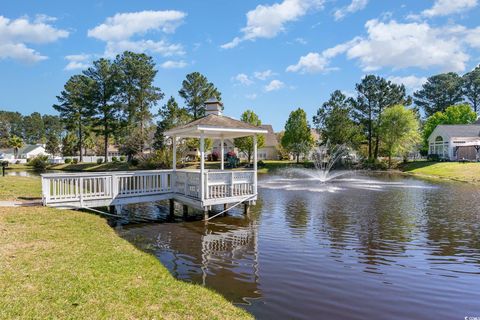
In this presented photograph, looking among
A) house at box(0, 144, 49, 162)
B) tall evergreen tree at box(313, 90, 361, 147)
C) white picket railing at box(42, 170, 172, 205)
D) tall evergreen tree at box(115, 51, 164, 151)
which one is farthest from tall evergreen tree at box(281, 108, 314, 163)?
house at box(0, 144, 49, 162)

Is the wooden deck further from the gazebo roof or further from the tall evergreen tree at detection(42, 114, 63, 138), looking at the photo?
the tall evergreen tree at detection(42, 114, 63, 138)

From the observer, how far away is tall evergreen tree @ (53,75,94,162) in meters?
50.0

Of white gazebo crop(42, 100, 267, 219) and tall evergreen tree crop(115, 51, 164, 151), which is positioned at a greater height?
tall evergreen tree crop(115, 51, 164, 151)

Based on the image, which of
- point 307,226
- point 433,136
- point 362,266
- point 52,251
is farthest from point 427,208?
point 433,136

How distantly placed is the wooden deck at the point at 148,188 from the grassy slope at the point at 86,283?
3.53 metres

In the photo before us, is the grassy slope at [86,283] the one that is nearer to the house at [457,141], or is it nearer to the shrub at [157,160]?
the shrub at [157,160]

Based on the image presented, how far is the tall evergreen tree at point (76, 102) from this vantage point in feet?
164

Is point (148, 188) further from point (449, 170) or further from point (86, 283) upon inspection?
point (449, 170)

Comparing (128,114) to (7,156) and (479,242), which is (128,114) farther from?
(7,156)

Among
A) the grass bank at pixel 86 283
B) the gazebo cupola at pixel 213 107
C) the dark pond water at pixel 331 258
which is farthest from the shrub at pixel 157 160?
the grass bank at pixel 86 283

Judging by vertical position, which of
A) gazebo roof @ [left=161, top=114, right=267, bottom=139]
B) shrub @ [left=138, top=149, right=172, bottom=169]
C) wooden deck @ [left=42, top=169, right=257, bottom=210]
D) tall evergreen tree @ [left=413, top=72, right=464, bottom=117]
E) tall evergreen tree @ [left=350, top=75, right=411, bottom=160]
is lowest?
wooden deck @ [left=42, top=169, right=257, bottom=210]

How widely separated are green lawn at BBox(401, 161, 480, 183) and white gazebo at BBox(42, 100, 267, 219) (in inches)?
1027

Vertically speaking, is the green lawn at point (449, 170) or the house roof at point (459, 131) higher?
the house roof at point (459, 131)

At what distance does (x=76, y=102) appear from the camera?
167ft
